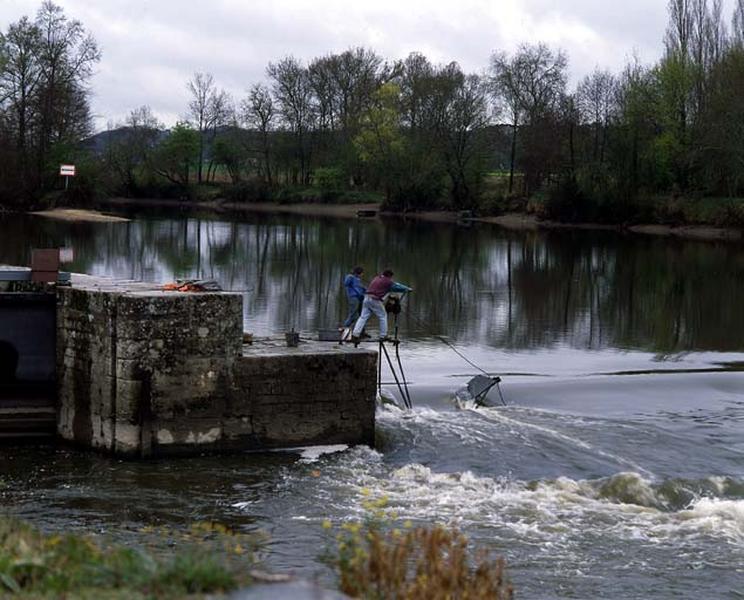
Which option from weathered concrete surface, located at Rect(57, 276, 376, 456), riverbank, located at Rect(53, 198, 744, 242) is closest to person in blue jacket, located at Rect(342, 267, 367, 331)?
weathered concrete surface, located at Rect(57, 276, 376, 456)

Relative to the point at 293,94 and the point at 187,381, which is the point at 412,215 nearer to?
the point at 293,94

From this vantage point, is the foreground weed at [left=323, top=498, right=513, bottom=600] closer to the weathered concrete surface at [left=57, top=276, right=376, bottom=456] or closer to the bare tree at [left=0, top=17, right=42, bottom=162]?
the weathered concrete surface at [left=57, top=276, right=376, bottom=456]

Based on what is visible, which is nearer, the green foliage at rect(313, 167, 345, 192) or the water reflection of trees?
the water reflection of trees

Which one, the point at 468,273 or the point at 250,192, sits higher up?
the point at 250,192

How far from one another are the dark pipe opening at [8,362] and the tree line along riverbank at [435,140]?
5633cm

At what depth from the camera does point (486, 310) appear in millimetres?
32594

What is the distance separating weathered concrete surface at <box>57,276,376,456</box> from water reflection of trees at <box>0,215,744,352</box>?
32.1ft

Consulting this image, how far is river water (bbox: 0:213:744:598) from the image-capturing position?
1216 cm

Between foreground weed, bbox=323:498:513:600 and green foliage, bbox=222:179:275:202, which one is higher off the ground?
green foliage, bbox=222:179:275:202

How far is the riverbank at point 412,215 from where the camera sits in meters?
69.8

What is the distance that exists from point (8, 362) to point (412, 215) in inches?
2921

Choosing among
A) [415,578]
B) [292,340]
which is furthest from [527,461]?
[415,578]

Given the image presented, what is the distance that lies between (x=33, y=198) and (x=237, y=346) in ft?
217

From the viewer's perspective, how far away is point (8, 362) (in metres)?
16.7
